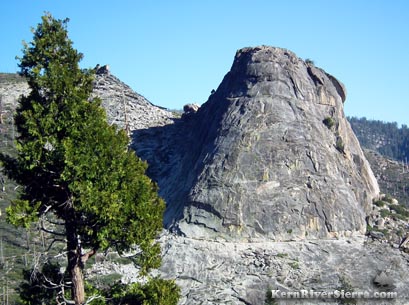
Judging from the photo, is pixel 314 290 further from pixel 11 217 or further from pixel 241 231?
pixel 11 217

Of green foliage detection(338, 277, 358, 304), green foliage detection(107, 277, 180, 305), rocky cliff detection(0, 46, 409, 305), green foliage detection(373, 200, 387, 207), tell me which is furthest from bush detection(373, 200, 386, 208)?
green foliage detection(107, 277, 180, 305)

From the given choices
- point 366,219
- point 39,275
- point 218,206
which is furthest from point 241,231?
point 39,275

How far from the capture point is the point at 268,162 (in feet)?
173

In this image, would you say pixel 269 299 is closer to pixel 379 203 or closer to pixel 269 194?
pixel 269 194

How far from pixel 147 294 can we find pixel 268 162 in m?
40.8

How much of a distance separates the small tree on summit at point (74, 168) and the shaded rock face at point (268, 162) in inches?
1442

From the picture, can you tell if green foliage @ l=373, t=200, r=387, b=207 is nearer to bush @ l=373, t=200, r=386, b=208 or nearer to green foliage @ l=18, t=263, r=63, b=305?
bush @ l=373, t=200, r=386, b=208

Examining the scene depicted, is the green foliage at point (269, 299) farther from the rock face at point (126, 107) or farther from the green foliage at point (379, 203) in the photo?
the rock face at point (126, 107)

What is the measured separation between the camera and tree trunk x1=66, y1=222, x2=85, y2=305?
40.8ft

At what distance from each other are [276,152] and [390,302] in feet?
58.8

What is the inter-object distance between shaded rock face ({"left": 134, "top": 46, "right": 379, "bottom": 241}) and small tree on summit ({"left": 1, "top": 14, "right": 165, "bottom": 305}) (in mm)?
36637

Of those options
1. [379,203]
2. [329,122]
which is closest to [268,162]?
[329,122]

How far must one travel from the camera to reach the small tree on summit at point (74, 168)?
38.7ft

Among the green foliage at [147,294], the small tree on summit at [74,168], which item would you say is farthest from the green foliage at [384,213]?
the small tree on summit at [74,168]
